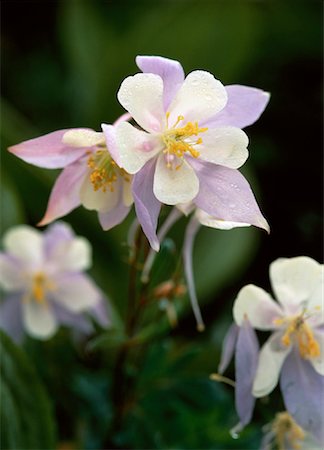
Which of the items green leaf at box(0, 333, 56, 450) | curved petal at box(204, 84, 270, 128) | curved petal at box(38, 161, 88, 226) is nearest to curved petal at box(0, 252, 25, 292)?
green leaf at box(0, 333, 56, 450)

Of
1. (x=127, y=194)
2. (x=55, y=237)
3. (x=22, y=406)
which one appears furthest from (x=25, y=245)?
(x=127, y=194)

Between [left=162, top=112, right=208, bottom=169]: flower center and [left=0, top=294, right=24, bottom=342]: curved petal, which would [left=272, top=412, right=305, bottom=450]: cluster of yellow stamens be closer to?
[left=162, top=112, right=208, bottom=169]: flower center

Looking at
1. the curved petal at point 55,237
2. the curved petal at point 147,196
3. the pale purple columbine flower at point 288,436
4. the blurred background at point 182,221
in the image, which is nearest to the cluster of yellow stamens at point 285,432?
the pale purple columbine flower at point 288,436

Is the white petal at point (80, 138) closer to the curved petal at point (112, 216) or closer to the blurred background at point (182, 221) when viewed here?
the curved petal at point (112, 216)

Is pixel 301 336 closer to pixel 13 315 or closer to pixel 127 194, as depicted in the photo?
pixel 127 194

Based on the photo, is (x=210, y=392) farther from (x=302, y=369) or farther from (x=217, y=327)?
(x=217, y=327)

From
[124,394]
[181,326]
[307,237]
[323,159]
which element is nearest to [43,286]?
[124,394]
